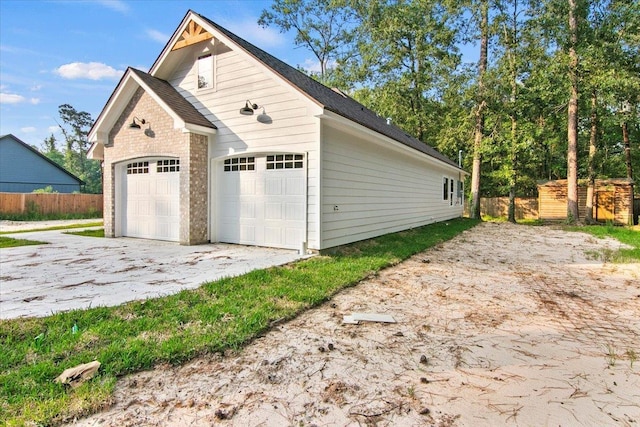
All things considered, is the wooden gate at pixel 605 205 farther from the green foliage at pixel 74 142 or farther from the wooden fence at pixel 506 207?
the green foliage at pixel 74 142

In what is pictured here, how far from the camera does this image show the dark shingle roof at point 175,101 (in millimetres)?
8227

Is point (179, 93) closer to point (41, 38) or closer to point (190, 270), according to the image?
point (190, 270)

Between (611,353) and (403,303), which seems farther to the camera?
(403,303)

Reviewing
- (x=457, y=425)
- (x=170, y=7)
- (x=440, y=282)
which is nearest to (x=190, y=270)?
(x=440, y=282)

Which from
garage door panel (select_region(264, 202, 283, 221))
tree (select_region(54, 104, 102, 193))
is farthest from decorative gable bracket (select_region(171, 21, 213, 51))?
tree (select_region(54, 104, 102, 193))

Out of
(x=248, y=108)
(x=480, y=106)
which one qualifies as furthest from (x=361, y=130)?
(x=480, y=106)

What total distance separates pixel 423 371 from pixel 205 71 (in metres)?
8.87

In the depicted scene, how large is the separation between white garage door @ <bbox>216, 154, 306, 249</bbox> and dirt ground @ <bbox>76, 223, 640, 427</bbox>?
10.8ft

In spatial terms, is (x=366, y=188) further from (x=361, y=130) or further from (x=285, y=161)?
(x=285, y=161)

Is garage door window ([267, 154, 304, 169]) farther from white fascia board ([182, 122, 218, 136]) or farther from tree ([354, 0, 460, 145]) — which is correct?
tree ([354, 0, 460, 145])

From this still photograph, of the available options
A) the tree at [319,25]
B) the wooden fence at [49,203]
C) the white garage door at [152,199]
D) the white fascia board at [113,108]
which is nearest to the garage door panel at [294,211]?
the white garage door at [152,199]

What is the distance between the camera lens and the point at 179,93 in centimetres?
934

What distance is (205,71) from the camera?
29.2 feet

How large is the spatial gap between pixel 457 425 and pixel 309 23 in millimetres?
27998
